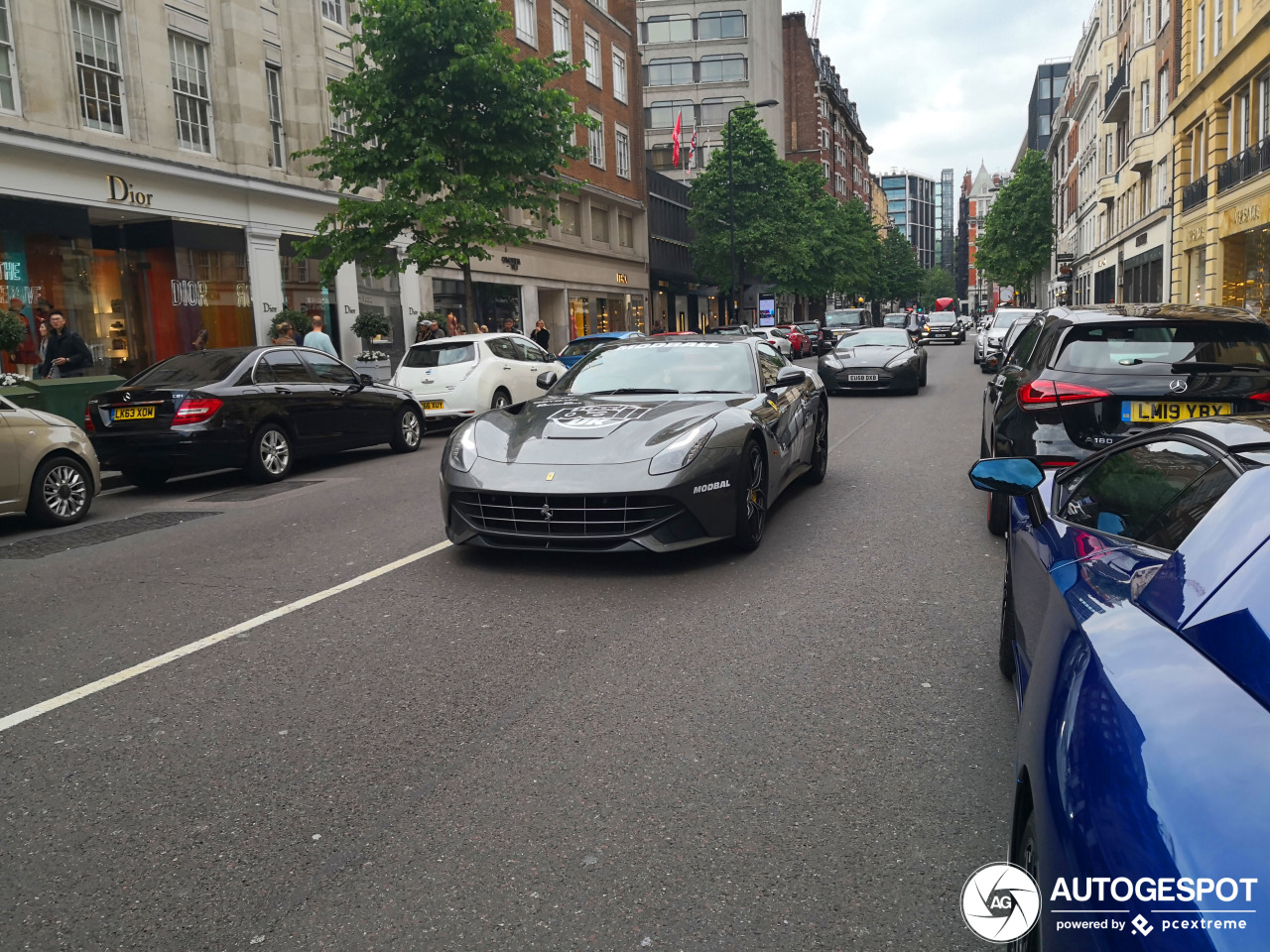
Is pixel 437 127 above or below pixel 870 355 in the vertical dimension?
above

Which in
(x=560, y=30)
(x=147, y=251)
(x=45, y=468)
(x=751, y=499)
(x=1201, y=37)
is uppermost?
(x=560, y=30)

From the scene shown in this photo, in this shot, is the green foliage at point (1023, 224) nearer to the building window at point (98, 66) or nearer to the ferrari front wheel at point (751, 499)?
the building window at point (98, 66)

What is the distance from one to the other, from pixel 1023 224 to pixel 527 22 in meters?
58.3

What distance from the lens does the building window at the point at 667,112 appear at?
7181 centimetres

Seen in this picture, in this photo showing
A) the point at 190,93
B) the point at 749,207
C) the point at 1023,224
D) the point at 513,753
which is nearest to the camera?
the point at 513,753

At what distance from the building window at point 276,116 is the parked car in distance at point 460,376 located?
8.81 m

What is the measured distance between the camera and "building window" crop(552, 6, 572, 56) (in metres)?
38.4

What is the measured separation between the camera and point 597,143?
42.2 metres

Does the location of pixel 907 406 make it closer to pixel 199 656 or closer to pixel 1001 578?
pixel 1001 578

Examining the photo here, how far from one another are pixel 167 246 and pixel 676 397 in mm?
15781

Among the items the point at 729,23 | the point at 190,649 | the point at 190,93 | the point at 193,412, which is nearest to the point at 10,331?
the point at 193,412

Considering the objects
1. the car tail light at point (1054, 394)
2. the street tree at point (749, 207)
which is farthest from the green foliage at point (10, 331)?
the street tree at point (749, 207)

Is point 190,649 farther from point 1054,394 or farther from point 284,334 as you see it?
point 284,334

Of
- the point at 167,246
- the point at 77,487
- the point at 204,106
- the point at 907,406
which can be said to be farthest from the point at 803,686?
the point at 204,106
